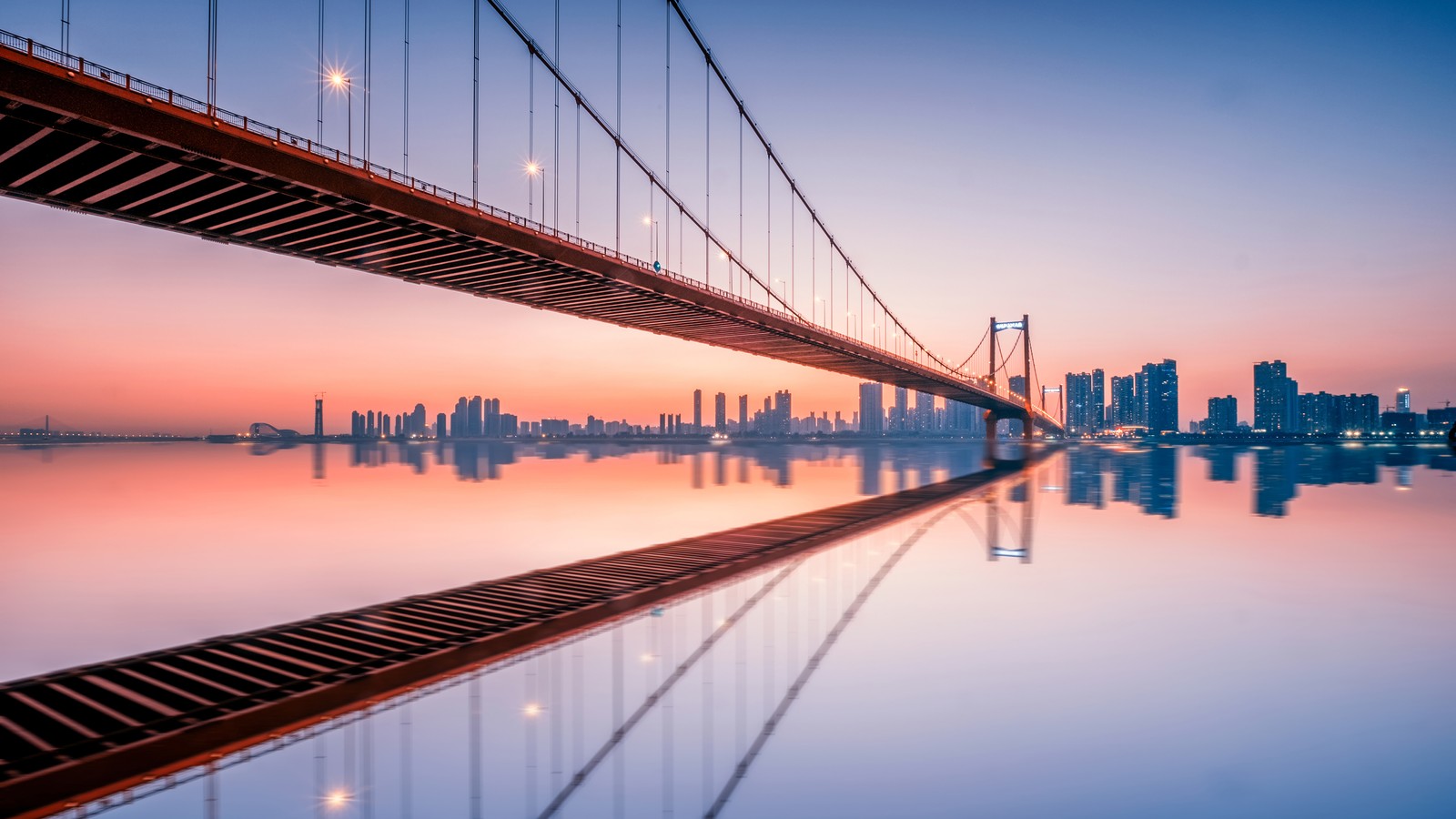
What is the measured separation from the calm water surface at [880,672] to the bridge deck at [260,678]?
0.45 metres

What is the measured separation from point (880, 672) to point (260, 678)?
973 cm

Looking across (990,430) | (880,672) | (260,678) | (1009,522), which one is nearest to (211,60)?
(260,678)

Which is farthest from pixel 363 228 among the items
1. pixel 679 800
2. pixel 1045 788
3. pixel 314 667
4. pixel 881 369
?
pixel 881 369

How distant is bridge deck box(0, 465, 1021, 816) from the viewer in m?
8.65

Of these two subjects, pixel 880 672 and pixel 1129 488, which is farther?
pixel 1129 488

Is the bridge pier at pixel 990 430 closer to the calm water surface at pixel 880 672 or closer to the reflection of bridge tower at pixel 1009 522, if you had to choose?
the reflection of bridge tower at pixel 1009 522

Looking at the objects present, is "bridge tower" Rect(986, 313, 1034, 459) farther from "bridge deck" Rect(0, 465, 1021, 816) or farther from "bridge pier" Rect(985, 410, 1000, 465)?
"bridge deck" Rect(0, 465, 1021, 816)

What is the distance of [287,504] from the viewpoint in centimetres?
4650

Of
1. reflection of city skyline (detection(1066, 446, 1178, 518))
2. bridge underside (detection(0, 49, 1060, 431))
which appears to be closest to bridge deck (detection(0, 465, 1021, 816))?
bridge underside (detection(0, 49, 1060, 431))

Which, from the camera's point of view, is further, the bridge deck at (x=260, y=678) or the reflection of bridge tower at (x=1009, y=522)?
the reflection of bridge tower at (x=1009, y=522)

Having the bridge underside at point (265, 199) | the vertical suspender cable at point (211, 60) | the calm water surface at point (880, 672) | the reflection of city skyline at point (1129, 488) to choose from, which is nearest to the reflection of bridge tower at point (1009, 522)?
the calm water surface at point (880, 672)

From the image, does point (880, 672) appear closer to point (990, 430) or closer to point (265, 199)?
point (265, 199)

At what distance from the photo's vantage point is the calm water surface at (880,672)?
983cm

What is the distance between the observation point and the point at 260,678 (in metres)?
11.4
